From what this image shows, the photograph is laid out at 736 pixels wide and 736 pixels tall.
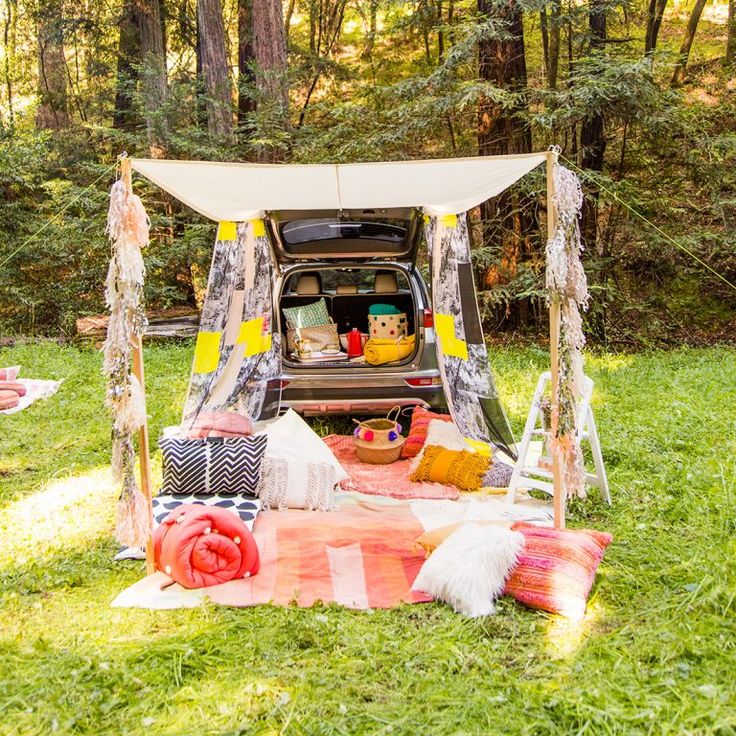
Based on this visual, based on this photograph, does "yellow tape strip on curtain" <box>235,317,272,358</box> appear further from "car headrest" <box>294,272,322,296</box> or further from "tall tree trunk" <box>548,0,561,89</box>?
Result: "tall tree trunk" <box>548,0,561,89</box>

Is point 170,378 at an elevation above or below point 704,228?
below

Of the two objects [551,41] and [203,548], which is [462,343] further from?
[551,41]

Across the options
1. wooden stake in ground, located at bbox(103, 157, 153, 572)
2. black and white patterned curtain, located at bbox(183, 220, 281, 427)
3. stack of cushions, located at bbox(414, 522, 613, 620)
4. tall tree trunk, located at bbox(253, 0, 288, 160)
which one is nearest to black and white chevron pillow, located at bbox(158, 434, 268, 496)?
wooden stake in ground, located at bbox(103, 157, 153, 572)

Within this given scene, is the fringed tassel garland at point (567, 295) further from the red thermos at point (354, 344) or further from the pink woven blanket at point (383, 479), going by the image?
the red thermos at point (354, 344)

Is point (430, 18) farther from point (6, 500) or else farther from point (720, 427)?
point (6, 500)

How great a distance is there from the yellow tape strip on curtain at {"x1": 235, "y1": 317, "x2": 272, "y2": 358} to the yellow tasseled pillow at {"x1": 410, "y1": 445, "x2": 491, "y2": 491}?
5.53 feet

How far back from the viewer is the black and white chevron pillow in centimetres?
409

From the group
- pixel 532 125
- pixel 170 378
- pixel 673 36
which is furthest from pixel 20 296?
pixel 673 36

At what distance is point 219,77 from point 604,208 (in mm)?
5787

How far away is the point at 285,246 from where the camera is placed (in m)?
5.68

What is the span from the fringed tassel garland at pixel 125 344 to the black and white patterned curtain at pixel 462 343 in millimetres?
2597

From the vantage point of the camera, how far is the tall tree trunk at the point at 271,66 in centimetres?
977

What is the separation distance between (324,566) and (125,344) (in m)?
1.42

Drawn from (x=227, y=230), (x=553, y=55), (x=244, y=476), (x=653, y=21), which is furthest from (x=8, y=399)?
(x=653, y=21)
